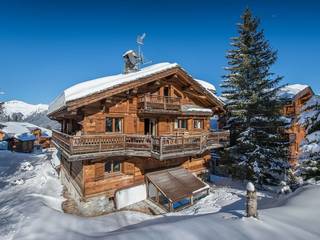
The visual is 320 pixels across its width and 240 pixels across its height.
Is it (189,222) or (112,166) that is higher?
(112,166)

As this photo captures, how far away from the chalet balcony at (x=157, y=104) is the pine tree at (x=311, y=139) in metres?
8.58

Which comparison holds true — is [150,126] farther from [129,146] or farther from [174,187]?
[174,187]

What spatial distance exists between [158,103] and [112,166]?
5763 mm

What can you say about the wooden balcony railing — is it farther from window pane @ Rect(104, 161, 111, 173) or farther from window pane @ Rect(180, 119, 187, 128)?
window pane @ Rect(104, 161, 111, 173)

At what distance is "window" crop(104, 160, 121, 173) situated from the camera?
14.7 metres

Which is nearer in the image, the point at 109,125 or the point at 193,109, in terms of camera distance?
the point at 109,125

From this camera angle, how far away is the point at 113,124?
585 inches

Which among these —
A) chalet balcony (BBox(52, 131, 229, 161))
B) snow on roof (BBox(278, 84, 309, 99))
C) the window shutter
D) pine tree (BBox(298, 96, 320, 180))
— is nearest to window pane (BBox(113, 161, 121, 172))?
the window shutter

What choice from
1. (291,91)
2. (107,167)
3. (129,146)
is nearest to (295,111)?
(291,91)

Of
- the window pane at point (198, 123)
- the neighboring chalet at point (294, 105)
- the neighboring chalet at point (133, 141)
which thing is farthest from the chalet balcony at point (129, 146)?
the neighboring chalet at point (294, 105)

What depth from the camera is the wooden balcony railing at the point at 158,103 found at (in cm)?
1526

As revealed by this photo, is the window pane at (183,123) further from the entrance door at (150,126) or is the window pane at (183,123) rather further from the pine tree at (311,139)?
the pine tree at (311,139)

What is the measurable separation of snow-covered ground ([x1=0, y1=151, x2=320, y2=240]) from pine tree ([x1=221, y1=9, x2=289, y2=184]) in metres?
2.86

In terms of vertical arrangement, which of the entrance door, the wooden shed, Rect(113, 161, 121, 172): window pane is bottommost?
the wooden shed
